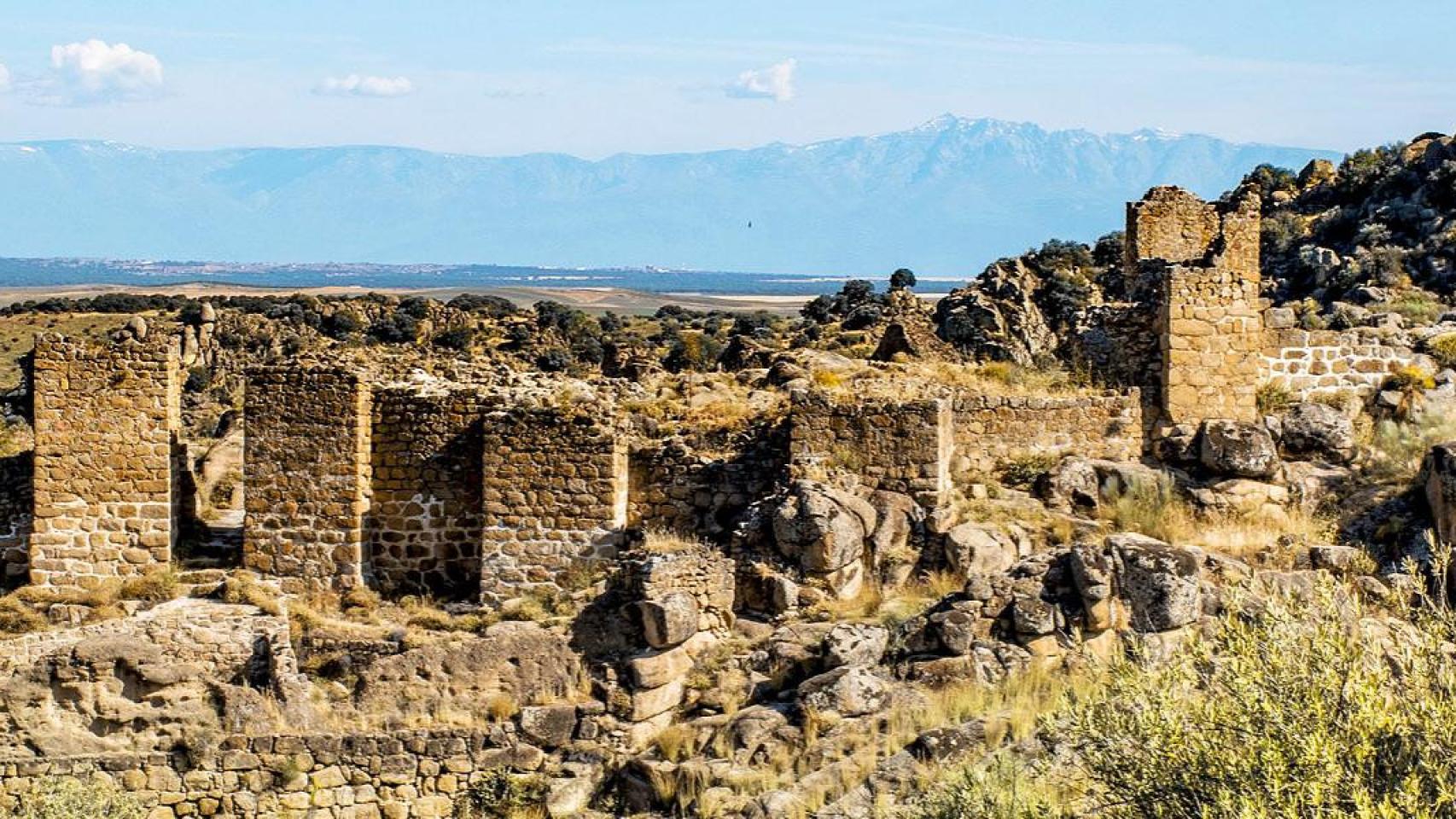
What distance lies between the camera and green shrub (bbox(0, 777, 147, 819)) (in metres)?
17.0

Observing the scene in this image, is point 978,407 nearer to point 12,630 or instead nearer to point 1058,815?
point 1058,815

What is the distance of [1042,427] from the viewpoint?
2116 centimetres

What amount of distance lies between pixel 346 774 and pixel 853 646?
462 cm

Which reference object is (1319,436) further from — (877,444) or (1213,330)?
(877,444)

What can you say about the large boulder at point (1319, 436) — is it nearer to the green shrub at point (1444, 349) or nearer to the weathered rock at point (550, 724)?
the green shrub at point (1444, 349)

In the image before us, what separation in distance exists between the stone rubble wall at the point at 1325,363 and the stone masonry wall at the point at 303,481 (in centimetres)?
989

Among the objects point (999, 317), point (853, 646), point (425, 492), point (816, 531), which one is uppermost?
point (999, 317)

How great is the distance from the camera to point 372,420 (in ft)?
67.3

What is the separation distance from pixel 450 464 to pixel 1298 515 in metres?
8.63

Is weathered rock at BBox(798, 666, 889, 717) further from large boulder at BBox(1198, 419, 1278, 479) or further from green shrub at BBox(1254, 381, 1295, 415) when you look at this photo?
green shrub at BBox(1254, 381, 1295, 415)

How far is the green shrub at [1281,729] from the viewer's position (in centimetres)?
1125

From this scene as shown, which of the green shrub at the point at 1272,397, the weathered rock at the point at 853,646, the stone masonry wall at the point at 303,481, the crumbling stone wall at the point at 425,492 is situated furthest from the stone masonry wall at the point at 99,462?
the green shrub at the point at 1272,397

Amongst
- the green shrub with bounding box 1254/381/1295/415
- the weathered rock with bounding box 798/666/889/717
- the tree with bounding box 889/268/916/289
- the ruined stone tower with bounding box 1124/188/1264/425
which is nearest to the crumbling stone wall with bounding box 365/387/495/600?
the weathered rock with bounding box 798/666/889/717

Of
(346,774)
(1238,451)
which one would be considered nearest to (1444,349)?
(1238,451)
